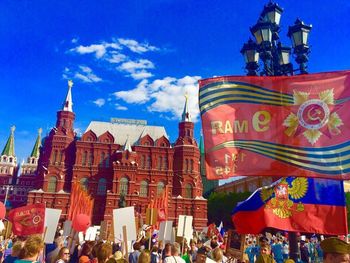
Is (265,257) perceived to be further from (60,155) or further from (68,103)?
(68,103)

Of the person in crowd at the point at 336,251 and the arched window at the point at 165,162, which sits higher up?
the arched window at the point at 165,162

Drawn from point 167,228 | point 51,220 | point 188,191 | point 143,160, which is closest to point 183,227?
point 167,228

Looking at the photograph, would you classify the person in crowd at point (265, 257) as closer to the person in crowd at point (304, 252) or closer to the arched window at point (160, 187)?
the person in crowd at point (304, 252)

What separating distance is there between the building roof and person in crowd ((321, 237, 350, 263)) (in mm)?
55854

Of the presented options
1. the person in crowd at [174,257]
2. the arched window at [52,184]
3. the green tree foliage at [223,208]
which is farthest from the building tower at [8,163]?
the person in crowd at [174,257]

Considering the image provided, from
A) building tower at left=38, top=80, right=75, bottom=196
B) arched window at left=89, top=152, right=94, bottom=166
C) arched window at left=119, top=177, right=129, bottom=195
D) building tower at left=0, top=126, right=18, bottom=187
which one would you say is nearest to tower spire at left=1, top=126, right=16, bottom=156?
building tower at left=0, top=126, right=18, bottom=187

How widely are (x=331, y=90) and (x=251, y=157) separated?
66.8 inches

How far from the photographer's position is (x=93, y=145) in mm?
55875

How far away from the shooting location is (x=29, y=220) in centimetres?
1042

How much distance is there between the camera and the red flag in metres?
10.2

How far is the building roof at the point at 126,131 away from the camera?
5981 centimetres

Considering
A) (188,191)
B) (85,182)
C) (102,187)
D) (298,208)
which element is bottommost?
(298,208)

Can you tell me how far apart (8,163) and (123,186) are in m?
43.9

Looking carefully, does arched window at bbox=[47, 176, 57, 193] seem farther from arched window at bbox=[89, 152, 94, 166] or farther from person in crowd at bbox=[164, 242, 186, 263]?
person in crowd at bbox=[164, 242, 186, 263]
